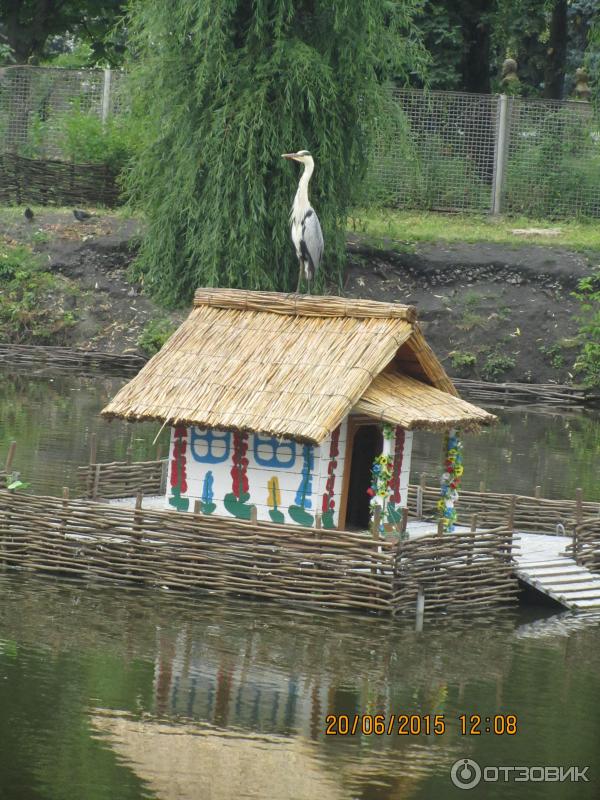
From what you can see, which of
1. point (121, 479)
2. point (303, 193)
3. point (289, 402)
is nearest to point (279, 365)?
point (289, 402)

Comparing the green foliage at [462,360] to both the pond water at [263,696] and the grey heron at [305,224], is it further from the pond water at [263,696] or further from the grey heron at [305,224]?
the pond water at [263,696]

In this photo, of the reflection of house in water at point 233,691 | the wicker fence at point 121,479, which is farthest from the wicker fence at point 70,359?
the reflection of house in water at point 233,691

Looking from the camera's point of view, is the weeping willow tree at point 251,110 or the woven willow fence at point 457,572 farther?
the weeping willow tree at point 251,110

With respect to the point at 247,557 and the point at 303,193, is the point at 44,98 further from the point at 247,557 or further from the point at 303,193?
the point at 247,557

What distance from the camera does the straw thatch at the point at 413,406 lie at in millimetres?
16172

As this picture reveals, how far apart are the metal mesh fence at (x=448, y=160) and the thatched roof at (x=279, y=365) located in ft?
68.1

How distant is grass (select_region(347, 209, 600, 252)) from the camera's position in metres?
35.3

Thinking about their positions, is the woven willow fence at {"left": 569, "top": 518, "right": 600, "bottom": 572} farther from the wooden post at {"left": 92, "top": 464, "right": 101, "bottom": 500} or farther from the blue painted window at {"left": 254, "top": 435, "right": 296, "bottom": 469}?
the wooden post at {"left": 92, "top": 464, "right": 101, "bottom": 500}

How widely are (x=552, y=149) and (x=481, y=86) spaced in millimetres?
4177

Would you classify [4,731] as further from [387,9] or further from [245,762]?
[387,9]

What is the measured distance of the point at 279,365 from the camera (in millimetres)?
16781

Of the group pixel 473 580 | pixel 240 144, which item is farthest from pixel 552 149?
pixel 473 580

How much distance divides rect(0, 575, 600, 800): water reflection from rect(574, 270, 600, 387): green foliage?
55.4 feet

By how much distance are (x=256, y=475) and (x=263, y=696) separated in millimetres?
4176
